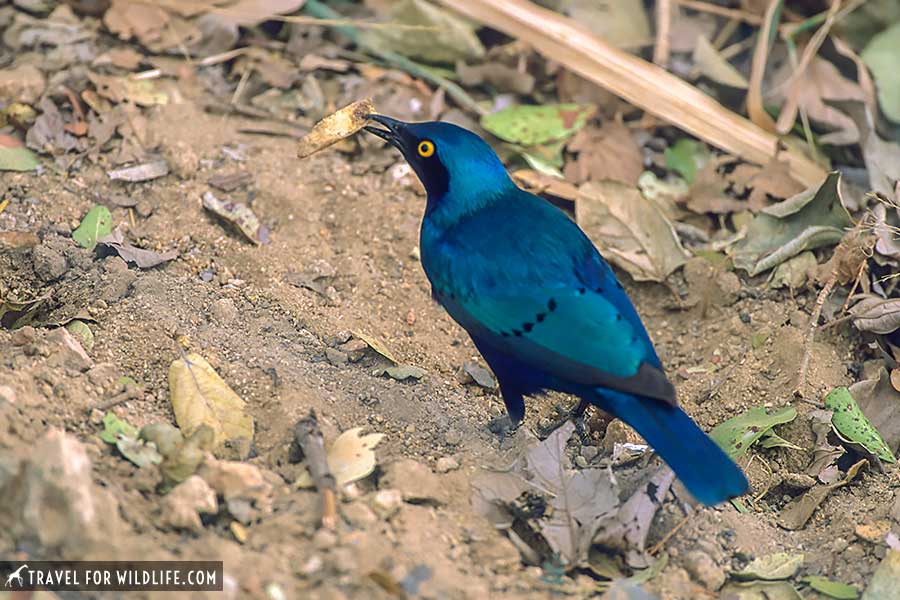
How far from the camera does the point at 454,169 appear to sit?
164 inches

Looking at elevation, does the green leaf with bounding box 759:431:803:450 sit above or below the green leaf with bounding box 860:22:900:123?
below

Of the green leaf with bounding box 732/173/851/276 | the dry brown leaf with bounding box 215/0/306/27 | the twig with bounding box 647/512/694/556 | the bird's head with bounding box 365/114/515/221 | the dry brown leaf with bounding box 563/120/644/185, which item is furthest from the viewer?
the dry brown leaf with bounding box 215/0/306/27

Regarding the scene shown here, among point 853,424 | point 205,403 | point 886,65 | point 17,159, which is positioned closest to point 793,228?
point 853,424

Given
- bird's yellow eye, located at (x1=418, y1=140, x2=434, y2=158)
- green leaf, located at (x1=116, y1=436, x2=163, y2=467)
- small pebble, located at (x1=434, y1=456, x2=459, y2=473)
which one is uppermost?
bird's yellow eye, located at (x1=418, y1=140, x2=434, y2=158)

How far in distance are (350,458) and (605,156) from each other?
2919 mm

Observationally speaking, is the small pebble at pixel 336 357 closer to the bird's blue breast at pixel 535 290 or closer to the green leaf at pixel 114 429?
the bird's blue breast at pixel 535 290

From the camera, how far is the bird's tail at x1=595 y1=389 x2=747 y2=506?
10.9ft

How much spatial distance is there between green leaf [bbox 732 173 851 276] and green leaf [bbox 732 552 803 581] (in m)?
1.81

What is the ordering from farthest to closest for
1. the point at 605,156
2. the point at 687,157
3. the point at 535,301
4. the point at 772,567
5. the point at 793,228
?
the point at 687,157, the point at 605,156, the point at 793,228, the point at 535,301, the point at 772,567

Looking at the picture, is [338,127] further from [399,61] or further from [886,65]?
[886,65]

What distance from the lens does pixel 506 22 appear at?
19.6ft

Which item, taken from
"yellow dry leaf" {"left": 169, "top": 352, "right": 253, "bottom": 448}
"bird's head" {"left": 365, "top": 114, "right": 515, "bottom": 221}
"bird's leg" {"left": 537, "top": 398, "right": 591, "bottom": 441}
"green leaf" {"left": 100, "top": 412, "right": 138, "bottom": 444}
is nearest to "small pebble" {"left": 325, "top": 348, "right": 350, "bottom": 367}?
"yellow dry leaf" {"left": 169, "top": 352, "right": 253, "bottom": 448}

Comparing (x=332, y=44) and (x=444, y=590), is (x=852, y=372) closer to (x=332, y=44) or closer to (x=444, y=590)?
(x=444, y=590)

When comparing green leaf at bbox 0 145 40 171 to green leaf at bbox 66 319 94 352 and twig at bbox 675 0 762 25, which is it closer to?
green leaf at bbox 66 319 94 352
